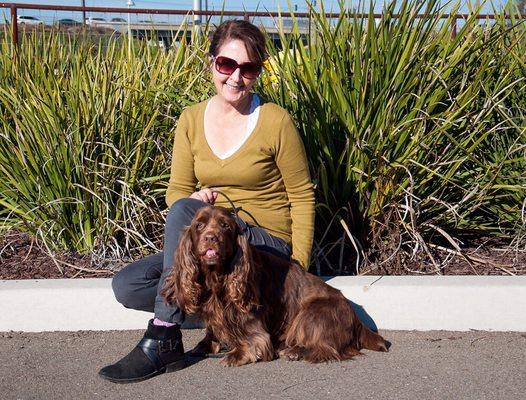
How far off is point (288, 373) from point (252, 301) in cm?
39

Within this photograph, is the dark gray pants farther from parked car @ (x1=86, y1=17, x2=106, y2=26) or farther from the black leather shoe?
parked car @ (x1=86, y1=17, x2=106, y2=26)

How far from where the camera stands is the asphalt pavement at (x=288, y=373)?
3.89 m

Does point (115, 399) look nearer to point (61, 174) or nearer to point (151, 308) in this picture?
point (151, 308)

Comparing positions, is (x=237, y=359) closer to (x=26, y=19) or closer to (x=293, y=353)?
(x=293, y=353)

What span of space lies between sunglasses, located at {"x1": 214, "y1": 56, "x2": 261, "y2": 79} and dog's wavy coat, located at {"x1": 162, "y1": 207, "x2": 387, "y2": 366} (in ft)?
2.81

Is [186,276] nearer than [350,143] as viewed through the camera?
Yes

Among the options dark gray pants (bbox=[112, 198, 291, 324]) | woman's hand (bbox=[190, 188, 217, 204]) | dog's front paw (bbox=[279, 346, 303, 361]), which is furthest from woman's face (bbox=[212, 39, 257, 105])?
dog's front paw (bbox=[279, 346, 303, 361])

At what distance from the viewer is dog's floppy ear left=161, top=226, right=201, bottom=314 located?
3.92 m

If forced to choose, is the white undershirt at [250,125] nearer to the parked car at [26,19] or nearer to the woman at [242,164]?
the woman at [242,164]

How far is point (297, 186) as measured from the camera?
14.9 ft

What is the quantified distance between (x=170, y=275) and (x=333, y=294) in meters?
0.85

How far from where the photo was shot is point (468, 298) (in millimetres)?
4754

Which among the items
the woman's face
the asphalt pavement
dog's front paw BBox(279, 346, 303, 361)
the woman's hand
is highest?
the woman's face

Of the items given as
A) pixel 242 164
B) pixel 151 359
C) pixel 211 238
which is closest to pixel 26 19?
pixel 242 164
